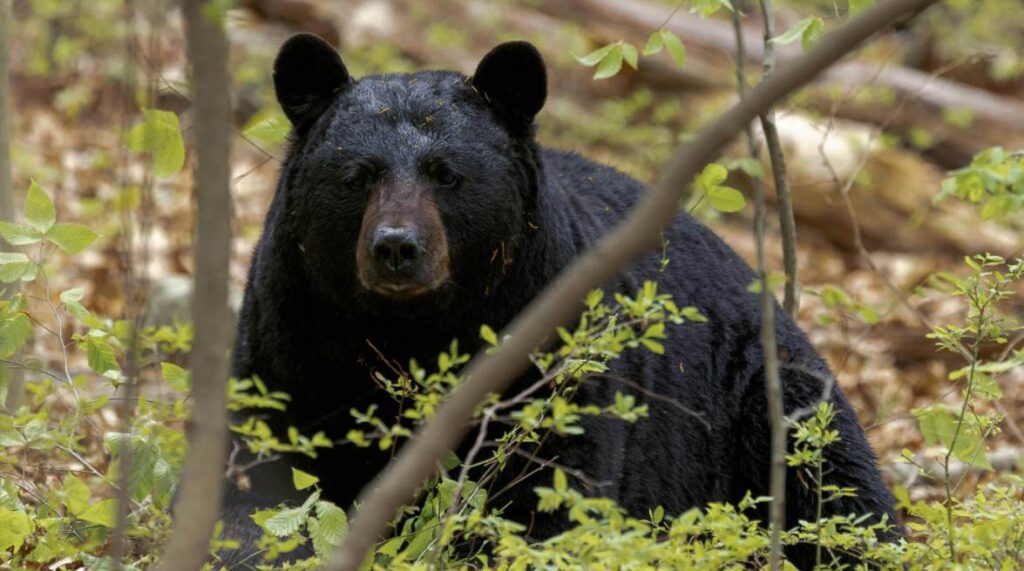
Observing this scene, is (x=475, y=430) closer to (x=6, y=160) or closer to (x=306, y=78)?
(x=306, y=78)

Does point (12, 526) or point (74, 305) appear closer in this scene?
point (12, 526)

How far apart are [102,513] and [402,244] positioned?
125 cm

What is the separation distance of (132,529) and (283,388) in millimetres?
1264

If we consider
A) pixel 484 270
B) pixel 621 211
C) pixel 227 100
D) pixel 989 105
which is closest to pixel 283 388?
pixel 484 270

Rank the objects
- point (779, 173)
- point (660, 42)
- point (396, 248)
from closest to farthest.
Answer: point (396, 248)
point (660, 42)
point (779, 173)

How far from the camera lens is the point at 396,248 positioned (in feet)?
13.4

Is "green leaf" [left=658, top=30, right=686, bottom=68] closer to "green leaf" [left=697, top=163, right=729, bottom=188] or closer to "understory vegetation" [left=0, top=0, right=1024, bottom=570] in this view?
"understory vegetation" [left=0, top=0, right=1024, bottom=570]

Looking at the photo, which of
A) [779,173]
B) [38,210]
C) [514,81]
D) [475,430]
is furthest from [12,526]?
[779,173]

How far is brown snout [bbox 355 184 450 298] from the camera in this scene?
4117 mm

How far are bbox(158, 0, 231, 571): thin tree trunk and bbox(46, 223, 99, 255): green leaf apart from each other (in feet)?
5.51

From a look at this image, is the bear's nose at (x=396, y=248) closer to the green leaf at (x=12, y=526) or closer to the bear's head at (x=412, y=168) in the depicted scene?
the bear's head at (x=412, y=168)

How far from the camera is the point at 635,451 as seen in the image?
193 inches

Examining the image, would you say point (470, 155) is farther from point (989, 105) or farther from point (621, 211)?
point (989, 105)

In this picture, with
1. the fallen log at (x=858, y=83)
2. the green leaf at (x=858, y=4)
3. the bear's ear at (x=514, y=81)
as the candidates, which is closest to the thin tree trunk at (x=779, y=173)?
the green leaf at (x=858, y=4)
